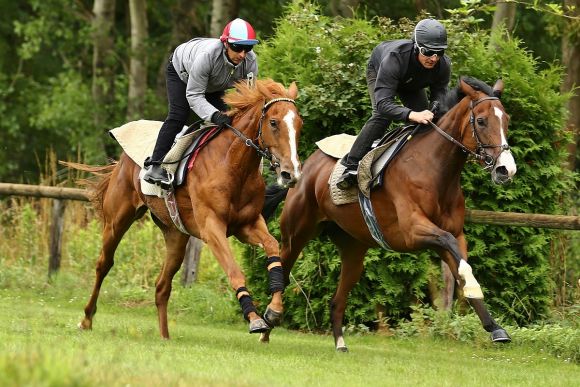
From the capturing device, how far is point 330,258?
12.4 meters

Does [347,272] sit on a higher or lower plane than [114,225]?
lower

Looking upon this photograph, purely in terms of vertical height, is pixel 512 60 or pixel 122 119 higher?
pixel 512 60

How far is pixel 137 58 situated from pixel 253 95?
1728cm

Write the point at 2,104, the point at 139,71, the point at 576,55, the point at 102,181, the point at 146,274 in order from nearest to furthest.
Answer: the point at 102,181 < the point at 146,274 < the point at 576,55 < the point at 139,71 < the point at 2,104

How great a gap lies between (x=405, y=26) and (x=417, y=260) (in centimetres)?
251

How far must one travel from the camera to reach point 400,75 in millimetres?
10039

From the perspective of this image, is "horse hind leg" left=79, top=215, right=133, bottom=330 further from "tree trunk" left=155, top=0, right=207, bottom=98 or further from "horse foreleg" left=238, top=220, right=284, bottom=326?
"tree trunk" left=155, top=0, right=207, bottom=98

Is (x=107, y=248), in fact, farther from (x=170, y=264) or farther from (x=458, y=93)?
(x=458, y=93)

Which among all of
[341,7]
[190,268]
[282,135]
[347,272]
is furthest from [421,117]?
[341,7]

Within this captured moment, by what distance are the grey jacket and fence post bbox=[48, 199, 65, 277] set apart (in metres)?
5.69

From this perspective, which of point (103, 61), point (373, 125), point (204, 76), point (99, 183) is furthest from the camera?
point (103, 61)

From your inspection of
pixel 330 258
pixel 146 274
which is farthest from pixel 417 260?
pixel 146 274

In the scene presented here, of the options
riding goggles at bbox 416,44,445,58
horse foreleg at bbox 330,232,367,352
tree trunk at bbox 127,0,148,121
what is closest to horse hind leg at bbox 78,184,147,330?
horse foreleg at bbox 330,232,367,352

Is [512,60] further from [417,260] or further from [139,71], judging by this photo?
[139,71]
